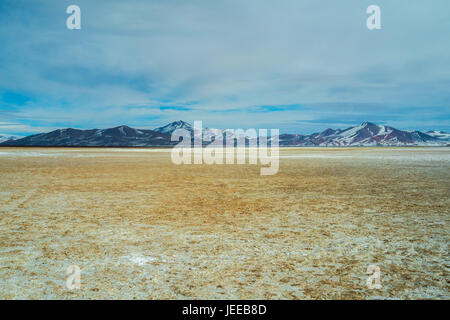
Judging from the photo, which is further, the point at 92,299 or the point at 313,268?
the point at 313,268

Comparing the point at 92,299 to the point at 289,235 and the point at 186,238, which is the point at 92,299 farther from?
the point at 289,235

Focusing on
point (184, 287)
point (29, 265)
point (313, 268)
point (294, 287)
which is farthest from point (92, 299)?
point (313, 268)

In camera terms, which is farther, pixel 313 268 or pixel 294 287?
pixel 313 268

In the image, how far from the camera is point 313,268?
5137 mm

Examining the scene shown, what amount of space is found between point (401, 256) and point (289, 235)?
218 centimetres

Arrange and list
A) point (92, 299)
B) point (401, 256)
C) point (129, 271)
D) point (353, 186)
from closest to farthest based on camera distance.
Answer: point (92, 299), point (129, 271), point (401, 256), point (353, 186)

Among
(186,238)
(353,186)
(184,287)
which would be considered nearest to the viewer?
(184,287)
